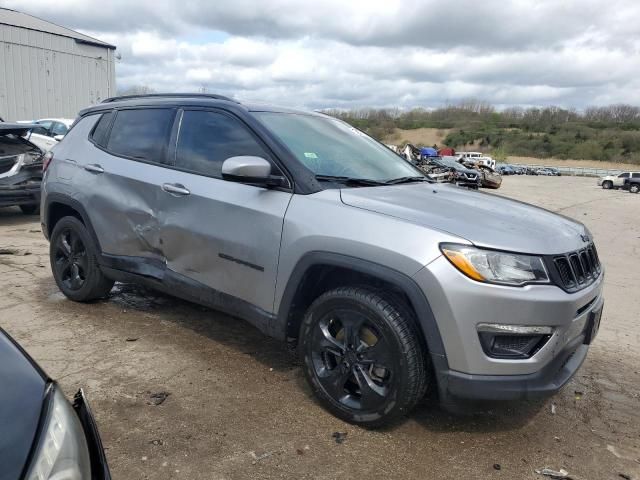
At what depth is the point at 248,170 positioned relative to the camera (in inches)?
123

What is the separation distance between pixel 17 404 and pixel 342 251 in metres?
1.76

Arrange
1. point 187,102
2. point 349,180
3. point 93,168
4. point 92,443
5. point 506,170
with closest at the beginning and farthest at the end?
point 92,443 → point 349,180 → point 187,102 → point 93,168 → point 506,170

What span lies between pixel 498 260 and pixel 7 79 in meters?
26.8

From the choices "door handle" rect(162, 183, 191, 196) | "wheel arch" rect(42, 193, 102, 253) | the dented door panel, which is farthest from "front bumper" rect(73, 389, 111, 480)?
"wheel arch" rect(42, 193, 102, 253)

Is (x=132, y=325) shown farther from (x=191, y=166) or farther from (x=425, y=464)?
(x=425, y=464)

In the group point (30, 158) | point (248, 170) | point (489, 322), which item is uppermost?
point (248, 170)

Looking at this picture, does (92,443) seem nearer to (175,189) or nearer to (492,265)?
(492,265)

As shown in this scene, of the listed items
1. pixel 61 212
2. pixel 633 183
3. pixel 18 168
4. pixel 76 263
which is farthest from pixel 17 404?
pixel 633 183

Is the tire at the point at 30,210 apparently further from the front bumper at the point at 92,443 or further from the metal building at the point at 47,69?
the metal building at the point at 47,69

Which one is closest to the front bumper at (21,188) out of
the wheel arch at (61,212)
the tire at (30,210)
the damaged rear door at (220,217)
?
the tire at (30,210)

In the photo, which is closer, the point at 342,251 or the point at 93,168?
the point at 342,251

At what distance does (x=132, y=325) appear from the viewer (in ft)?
14.8

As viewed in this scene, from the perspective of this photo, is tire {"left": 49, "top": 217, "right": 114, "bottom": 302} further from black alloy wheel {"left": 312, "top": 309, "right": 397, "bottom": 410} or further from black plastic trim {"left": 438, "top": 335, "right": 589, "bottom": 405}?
black plastic trim {"left": 438, "top": 335, "right": 589, "bottom": 405}

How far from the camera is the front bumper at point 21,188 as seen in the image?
8508 mm
